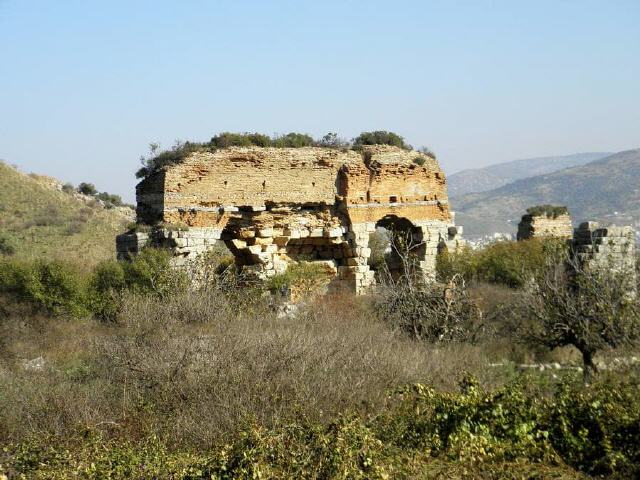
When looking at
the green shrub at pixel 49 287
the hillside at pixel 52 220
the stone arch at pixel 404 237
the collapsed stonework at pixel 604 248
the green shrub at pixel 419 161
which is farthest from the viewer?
the hillside at pixel 52 220

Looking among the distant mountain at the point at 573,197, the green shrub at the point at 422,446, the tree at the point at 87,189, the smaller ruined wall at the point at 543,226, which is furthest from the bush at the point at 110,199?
the distant mountain at the point at 573,197

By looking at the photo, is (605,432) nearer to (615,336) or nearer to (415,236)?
(615,336)

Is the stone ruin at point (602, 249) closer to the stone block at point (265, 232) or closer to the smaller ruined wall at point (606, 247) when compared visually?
Answer: the smaller ruined wall at point (606, 247)

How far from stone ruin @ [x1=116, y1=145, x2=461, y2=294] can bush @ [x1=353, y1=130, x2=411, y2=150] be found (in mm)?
600

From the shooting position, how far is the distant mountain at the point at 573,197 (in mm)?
93438

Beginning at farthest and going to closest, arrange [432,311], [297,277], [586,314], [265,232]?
[265,232], [297,277], [432,311], [586,314]

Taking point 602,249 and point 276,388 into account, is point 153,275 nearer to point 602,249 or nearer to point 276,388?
point 276,388

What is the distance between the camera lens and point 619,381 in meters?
9.42

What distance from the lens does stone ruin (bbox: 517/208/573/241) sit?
27797 mm

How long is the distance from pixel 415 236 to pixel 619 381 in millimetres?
13542

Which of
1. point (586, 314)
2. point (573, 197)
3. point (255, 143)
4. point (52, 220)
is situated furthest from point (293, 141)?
point (573, 197)

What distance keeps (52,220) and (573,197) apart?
265ft

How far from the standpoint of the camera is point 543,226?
28000 millimetres

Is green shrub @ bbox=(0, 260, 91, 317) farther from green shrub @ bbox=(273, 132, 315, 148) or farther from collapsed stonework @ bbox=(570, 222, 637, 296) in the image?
collapsed stonework @ bbox=(570, 222, 637, 296)
